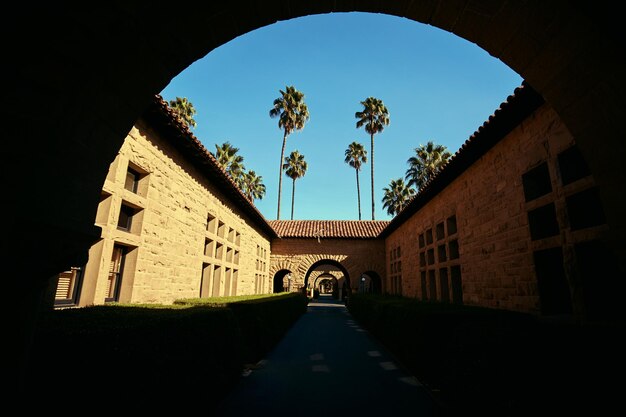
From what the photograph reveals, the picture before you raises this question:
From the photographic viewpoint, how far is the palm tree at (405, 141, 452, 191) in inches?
1120

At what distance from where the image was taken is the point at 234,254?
13.8 metres

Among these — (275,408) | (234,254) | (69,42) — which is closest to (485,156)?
(275,408)

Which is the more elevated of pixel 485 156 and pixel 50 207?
pixel 485 156

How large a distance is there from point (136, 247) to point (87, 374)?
15.0 ft

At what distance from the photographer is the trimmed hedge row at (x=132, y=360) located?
7.18 feet

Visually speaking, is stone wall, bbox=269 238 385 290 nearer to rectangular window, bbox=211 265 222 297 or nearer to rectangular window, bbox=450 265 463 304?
rectangular window, bbox=211 265 222 297

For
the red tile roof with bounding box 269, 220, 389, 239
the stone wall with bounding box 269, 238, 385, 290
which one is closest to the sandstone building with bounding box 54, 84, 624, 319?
the stone wall with bounding box 269, 238, 385, 290

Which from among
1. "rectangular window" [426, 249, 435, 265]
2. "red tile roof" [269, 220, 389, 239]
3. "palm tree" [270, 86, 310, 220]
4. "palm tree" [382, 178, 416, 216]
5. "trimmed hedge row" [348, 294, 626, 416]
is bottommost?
"trimmed hedge row" [348, 294, 626, 416]

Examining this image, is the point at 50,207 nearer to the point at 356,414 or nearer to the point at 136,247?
the point at 356,414

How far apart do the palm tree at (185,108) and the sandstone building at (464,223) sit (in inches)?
642

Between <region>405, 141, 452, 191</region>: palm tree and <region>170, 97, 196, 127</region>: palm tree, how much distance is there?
2105 centimetres

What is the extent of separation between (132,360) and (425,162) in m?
30.1

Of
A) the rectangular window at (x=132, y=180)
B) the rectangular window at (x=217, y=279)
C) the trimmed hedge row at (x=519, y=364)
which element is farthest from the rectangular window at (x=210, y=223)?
the trimmed hedge row at (x=519, y=364)

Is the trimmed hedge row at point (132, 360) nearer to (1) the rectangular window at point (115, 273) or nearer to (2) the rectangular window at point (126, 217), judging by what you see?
(1) the rectangular window at point (115, 273)
